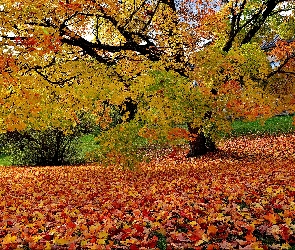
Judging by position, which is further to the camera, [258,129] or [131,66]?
[258,129]

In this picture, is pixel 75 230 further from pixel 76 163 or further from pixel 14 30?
pixel 76 163

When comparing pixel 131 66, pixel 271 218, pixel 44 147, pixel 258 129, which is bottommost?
pixel 271 218

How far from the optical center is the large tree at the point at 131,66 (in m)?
10.2

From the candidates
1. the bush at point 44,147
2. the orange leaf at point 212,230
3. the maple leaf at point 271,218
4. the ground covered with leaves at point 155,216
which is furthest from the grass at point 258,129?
the orange leaf at point 212,230

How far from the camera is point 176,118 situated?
35.2 ft

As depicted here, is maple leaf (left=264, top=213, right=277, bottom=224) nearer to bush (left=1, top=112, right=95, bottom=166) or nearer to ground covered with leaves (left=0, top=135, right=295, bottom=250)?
ground covered with leaves (left=0, top=135, right=295, bottom=250)

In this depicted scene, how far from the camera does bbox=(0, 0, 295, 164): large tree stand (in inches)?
401

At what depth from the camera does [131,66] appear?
42.1 ft

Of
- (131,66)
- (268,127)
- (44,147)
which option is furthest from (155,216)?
(268,127)

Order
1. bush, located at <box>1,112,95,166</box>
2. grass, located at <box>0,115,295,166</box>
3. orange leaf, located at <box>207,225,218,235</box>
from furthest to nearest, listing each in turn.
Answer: grass, located at <box>0,115,295,166</box>, bush, located at <box>1,112,95,166</box>, orange leaf, located at <box>207,225,218,235</box>

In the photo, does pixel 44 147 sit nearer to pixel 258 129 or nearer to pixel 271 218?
pixel 258 129

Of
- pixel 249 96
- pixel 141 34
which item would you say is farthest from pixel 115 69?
pixel 249 96

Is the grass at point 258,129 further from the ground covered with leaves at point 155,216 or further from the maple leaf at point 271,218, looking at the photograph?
the maple leaf at point 271,218

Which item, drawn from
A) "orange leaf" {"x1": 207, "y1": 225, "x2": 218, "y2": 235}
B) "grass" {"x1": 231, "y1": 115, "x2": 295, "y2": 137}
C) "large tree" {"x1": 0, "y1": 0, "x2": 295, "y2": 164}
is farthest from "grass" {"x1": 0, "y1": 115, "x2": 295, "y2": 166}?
"orange leaf" {"x1": 207, "y1": 225, "x2": 218, "y2": 235}
